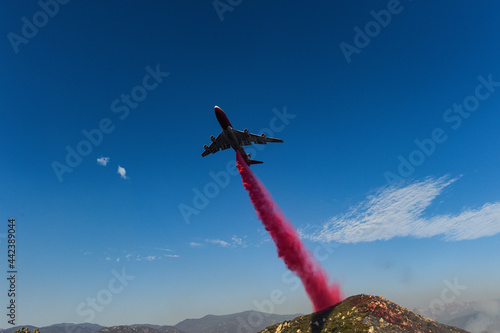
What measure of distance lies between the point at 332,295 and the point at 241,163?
5837cm

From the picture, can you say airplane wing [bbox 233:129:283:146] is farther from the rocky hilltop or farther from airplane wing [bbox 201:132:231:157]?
the rocky hilltop

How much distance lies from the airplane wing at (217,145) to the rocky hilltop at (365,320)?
187 ft

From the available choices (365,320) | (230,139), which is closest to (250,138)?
(230,139)

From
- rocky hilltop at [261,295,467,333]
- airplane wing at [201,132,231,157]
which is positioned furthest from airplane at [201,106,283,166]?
rocky hilltop at [261,295,467,333]

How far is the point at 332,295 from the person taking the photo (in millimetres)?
89688

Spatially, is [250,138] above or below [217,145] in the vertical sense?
below

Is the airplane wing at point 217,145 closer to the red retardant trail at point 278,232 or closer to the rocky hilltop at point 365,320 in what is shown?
the red retardant trail at point 278,232

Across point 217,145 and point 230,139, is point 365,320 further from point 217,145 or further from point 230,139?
point 217,145

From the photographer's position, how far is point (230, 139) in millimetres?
69562

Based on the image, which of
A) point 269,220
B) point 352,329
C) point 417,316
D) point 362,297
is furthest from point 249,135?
point 417,316

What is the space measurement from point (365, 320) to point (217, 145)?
60569 millimetres

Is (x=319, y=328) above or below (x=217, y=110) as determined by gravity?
below

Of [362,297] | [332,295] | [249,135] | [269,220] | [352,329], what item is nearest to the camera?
[352,329]

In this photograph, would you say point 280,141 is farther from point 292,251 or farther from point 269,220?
point 292,251
